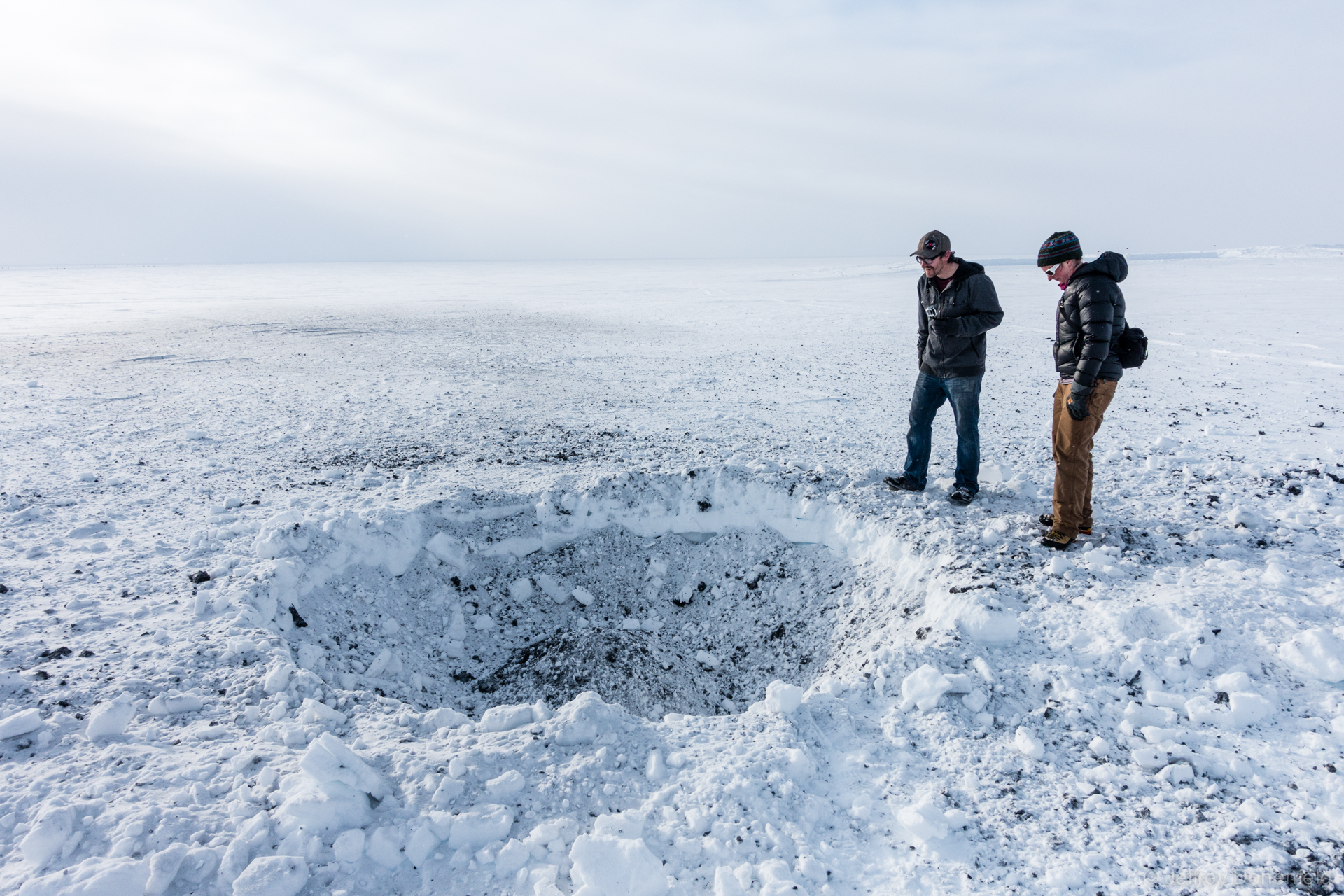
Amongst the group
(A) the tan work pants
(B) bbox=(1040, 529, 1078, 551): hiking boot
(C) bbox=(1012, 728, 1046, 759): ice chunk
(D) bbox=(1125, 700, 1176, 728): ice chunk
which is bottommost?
(C) bbox=(1012, 728, 1046, 759): ice chunk

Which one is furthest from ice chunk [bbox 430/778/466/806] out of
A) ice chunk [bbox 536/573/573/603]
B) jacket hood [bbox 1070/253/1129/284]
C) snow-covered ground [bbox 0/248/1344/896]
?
jacket hood [bbox 1070/253/1129/284]

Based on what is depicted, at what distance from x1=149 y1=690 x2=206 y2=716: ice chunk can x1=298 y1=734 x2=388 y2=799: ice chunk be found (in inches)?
37.3

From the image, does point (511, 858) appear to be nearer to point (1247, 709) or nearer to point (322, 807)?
point (322, 807)

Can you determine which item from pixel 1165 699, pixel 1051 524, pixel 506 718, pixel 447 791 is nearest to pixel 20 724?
pixel 447 791

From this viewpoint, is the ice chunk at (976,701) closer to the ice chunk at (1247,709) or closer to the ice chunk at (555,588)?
the ice chunk at (1247,709)

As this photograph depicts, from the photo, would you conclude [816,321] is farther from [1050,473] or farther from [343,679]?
[343,679]

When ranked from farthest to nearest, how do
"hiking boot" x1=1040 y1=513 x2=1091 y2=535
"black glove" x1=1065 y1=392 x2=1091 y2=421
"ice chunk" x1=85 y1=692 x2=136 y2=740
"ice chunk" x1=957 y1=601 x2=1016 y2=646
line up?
1. "hiking boot" x1=1040 y1=513 x2=1091 y2=535
2. "black glove" x1=1065 y1=392 x2=1091 y2=421
3. "ice chunk" x1=957 y1=601 x2=1016 y2=646
4. "ice chunk" x1=85 y1=692 x2=136 y2=740

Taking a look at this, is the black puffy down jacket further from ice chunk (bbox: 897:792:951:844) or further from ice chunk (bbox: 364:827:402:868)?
ice chunk (bbox: 364:827:402:868)

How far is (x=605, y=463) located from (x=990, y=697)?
4089 millimetres

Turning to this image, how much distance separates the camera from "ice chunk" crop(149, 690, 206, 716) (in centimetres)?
323

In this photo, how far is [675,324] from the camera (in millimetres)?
19469

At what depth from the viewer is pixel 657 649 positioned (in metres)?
4.78

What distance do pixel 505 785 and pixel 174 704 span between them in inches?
70.9

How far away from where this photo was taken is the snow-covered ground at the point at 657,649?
2.56 m
